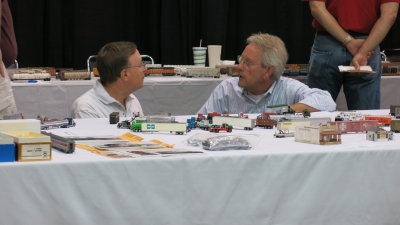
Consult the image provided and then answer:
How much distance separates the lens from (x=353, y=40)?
3.72 meters

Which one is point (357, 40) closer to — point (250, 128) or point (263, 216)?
point (250, 128)

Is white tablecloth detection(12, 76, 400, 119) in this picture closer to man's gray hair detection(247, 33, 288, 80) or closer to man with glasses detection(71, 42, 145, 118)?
man with glasses detection(71, 42, 145, 118)

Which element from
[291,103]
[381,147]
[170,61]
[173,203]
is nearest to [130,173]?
[173,203]

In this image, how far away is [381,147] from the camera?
2.07m

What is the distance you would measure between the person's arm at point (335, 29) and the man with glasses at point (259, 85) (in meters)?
0.34

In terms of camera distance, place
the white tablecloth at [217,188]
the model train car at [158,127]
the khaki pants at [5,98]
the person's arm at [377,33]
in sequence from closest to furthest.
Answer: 1. the white tablecloth at [217,188]
2. the model train car at [158,127]
3. the khaki pants at [5,98]
4. the person's arm at [377,33]

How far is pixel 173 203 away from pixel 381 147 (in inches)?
26.1

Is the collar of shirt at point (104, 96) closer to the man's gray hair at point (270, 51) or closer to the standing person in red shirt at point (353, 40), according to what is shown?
the man's gray hair at point (270, 51)

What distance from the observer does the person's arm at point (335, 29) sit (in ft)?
12.2

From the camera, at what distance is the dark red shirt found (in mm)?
3752

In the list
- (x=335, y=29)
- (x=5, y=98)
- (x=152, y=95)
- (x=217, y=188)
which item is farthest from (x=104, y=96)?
(x=217, y=188)

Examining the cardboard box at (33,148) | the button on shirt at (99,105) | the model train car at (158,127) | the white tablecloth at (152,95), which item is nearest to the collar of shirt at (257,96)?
the button on shirt at (99,105)

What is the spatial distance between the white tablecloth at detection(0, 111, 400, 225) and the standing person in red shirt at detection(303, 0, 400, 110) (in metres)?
1.66

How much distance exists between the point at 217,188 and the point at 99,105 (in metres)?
1.42
